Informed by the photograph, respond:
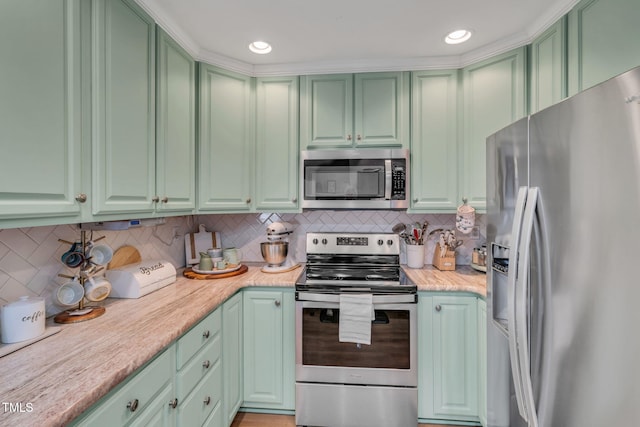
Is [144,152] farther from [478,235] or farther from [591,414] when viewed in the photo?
[478,235]

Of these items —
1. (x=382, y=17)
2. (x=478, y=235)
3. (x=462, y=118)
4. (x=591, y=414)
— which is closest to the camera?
(x=591, y=414)

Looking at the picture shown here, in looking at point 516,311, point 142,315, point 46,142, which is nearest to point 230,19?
point 46,142

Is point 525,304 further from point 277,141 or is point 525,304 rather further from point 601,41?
point 277,141

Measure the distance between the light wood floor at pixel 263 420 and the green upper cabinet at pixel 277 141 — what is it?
142 cm

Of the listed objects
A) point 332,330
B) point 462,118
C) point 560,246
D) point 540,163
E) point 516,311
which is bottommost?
point 332,330

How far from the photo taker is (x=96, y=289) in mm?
1368

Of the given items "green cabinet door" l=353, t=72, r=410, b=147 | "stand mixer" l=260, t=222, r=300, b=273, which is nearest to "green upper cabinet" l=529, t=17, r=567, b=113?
"green cabinet door" l=353, t=72, r=410, b=147

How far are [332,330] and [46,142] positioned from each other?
1630 mm

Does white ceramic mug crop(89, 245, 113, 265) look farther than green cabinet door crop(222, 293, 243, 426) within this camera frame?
No

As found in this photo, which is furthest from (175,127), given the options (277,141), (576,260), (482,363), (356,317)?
(482,363)

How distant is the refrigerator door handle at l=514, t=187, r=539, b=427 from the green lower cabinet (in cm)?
101

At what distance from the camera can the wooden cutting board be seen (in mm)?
1695

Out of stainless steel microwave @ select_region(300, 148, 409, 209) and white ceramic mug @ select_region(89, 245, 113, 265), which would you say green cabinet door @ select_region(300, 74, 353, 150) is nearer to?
stainless steel microwave @ select_region(300, 148, 409, 209)

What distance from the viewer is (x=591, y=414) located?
715 mm
